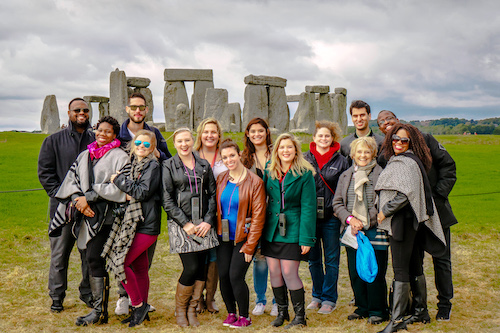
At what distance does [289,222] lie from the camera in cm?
422

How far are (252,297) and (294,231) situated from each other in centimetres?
145

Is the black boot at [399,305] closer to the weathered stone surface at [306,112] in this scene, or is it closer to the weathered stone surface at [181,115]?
the weathered stone surface at [181,115]

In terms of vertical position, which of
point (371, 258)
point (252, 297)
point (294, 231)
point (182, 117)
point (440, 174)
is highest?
point (182, 117)

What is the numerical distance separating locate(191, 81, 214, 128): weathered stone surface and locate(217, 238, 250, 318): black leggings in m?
19.1

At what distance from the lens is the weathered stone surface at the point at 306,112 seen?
80.8 ft

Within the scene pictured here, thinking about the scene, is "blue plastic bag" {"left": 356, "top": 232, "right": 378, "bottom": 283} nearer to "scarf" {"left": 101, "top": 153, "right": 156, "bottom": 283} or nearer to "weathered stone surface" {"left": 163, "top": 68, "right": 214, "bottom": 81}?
"scarf" {"left": 101, "top": 153, "right": 156, "bottom": 283}

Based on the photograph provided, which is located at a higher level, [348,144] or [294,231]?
[348,144]

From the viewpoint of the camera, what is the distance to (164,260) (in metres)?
6.83

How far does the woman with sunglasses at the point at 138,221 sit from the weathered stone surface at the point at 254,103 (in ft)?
55.3

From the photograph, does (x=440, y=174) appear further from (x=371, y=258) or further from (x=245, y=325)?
(x=245, y=325)

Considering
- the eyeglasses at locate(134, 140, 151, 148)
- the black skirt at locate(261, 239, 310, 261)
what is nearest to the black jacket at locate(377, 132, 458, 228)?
the black skirt at locate(261, 239, 310, 261)

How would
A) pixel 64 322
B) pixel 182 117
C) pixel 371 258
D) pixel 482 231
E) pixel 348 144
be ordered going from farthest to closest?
pixel 182 117, pixel 482 231, pixel 348 144, pixel 64 322, pixel 371 258

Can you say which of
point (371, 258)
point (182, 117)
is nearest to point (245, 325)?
point (371, 258)

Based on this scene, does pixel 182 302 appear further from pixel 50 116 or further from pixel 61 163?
pixel 50 116
